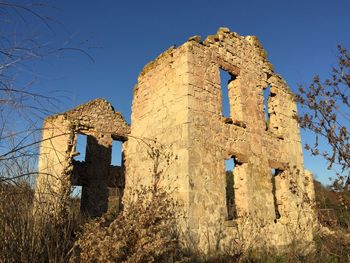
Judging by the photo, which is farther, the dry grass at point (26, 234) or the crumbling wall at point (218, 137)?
the crumbling wall at point (218, 137)

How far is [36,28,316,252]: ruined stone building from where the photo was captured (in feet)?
20.9

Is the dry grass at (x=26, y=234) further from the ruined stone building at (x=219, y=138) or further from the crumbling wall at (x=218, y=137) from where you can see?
the crumbling wall at (x=218, y=137)

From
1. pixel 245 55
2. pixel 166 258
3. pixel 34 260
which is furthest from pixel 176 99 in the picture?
pixel 34 260

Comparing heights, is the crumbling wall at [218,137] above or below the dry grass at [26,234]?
above

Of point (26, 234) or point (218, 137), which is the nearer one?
point (26, 234)

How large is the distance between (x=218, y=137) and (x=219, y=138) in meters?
0.03

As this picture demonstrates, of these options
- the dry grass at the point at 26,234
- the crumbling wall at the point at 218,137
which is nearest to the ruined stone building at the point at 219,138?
the crumbling wall at the point at 218,137

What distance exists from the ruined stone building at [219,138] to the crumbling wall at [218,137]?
0.07 feet

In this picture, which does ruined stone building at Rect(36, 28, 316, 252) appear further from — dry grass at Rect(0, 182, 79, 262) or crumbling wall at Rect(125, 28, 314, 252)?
dry grass at Rect(0, 182, 79, 262)

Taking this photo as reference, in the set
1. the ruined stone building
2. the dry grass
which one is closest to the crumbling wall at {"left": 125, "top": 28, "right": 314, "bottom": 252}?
the ruined stone building

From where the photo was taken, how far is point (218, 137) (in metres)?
7.09

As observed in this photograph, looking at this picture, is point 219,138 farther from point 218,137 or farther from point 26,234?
point 26,234

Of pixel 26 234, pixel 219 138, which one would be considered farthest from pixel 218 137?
pixel 26 234

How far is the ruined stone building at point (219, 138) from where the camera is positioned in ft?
20.9
